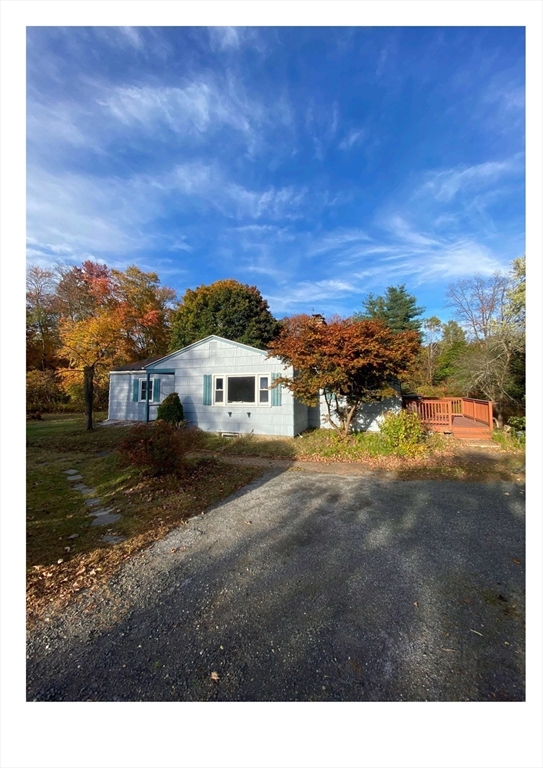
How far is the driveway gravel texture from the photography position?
1562 millimetres

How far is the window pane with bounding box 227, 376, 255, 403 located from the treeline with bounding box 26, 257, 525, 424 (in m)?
2.50

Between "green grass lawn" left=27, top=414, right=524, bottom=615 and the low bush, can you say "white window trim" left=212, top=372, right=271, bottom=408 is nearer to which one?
"green grass lawn" left=27, top=414, right=524, bottom=615

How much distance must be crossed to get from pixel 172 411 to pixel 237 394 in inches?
99.2

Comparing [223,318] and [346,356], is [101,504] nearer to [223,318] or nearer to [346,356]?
[346,356]

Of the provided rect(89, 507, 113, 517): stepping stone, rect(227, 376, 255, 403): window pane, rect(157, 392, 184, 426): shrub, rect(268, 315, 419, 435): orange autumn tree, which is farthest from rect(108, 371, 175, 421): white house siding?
rect(89, 507, 113, 517): stepping stone

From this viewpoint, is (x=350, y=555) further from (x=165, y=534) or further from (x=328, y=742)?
(x=165, y=534)

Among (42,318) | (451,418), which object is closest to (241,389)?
(451,418)

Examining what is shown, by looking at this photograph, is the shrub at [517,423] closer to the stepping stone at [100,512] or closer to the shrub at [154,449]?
the shrub at [154,449]

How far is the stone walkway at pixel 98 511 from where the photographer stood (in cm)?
336

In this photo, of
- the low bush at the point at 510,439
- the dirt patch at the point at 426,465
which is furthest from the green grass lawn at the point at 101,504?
the low bush at the point at 510,439

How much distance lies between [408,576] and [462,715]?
142cm

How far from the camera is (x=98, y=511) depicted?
4148mm

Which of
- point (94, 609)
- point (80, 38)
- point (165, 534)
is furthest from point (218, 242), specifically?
point (94, 609)
